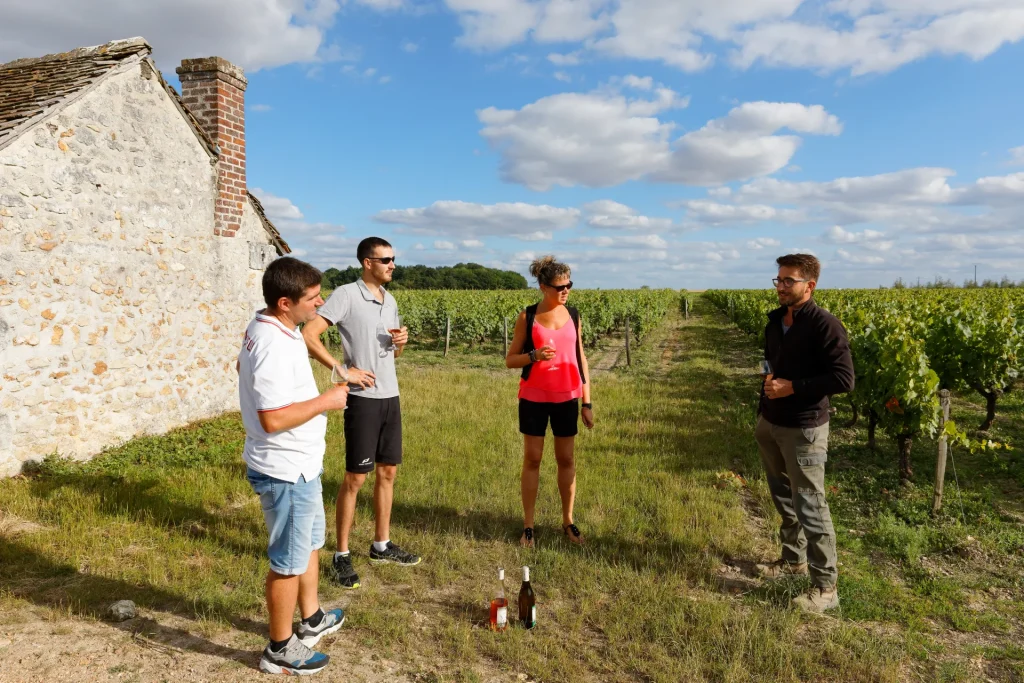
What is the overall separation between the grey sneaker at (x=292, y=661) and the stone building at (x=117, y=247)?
4.63 meters

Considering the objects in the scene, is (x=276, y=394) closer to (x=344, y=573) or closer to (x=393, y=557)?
(x=344, y=573)

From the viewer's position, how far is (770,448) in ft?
12.9

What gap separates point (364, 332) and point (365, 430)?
604 mm

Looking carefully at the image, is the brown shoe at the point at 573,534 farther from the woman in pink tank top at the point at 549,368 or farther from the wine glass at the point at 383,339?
the wine glass at the point at 383,339

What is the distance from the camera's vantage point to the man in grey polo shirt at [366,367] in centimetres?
372

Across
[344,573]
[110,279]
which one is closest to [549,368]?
[344,573]

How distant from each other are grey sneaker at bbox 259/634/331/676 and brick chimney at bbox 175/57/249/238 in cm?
653

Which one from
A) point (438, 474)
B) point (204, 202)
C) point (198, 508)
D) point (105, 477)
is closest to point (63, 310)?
point (105, 477)

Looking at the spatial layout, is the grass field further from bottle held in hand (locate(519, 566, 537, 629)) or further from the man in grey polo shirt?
the man in grey polo shirt

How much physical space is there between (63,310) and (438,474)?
4.23m

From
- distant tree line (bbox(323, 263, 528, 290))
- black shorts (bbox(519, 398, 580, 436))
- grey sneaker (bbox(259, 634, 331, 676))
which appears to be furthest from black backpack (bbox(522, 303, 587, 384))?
distant tree line (bbox(323, 263, 528, 290))

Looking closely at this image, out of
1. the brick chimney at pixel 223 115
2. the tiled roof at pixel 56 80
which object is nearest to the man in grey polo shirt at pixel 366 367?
the tiled roof at pixel 56 80

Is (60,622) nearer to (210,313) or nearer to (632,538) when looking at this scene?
→ (632,538)

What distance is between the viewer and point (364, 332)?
374 centimetres
